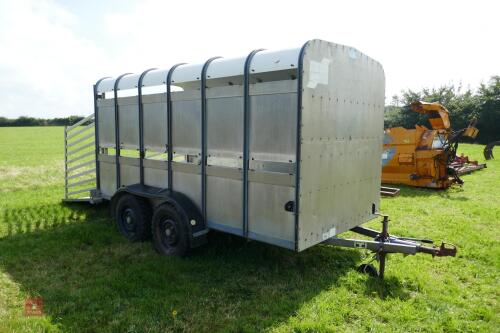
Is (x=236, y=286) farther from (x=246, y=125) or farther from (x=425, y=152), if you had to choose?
(x=425, y=152)

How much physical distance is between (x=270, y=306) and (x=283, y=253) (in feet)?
5.12

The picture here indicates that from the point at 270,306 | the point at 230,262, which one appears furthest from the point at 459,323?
the point at 230,262

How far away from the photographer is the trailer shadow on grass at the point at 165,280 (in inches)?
160

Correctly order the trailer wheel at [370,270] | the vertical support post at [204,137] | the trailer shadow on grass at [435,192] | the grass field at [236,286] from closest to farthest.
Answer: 1. the grass field at [236,286]
2. the trailer wheel at [370,270]
3. the vertical support post at [204,137]
4. the trailer shadow on grass at [435,192]

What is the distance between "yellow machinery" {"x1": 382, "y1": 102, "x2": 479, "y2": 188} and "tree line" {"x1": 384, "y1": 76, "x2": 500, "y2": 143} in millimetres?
20988

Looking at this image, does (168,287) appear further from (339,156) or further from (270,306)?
(339,156)

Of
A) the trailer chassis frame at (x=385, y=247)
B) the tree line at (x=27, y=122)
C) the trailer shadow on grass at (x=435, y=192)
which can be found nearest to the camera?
the trailer chassis frame at (x=385, y=247)

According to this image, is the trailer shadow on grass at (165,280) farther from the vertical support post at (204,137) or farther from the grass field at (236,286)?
the vertical support post at (204,137)

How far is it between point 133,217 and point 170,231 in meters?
1.10

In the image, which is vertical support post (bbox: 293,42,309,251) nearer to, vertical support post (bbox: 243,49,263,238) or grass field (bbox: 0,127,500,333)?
vertical support post (bbox: 243,49,263,238)

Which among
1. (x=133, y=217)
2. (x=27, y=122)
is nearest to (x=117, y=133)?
(x=133, y=217)

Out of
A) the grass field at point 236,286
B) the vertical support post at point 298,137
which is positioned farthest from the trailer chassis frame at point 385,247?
the vertical support post at point 298,137

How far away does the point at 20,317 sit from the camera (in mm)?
4145

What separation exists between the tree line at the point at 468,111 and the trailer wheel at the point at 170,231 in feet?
96.8
